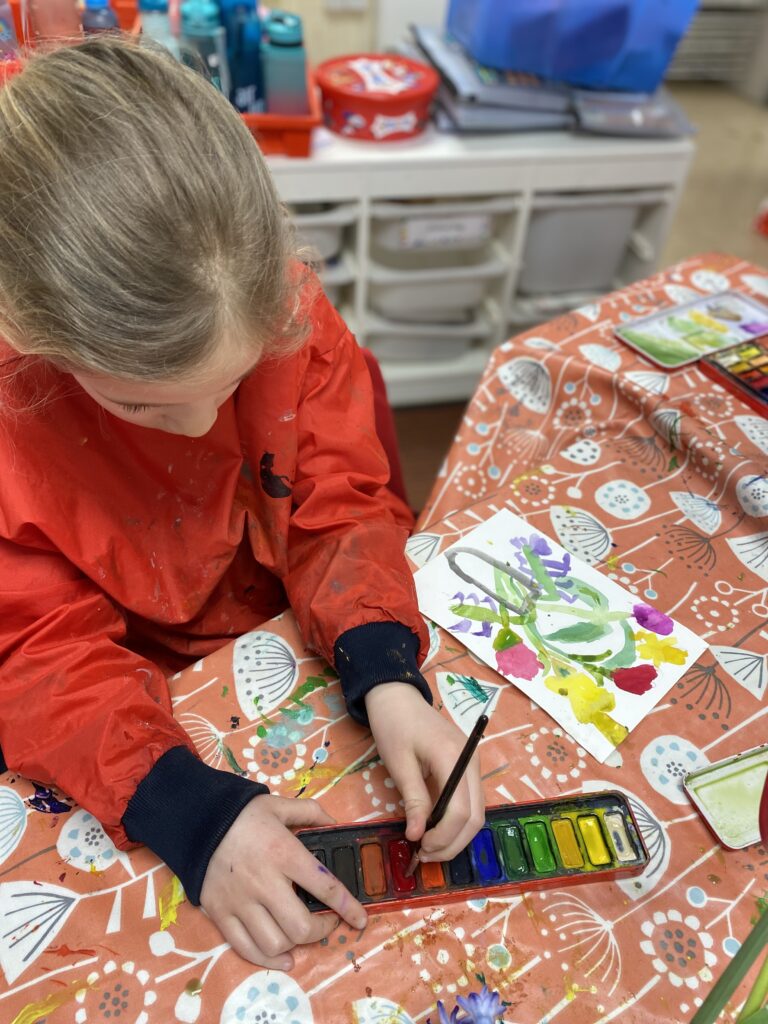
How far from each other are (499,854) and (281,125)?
1.26m

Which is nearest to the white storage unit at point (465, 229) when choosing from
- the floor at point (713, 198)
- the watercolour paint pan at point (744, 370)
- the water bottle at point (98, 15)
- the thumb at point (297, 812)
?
the floor at point (713, 198)

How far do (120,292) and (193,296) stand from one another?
43mm

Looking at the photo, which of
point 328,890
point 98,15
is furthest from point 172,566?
point 98,15

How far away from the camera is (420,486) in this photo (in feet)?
5.82

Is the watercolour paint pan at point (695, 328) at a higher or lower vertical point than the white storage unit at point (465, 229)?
higher

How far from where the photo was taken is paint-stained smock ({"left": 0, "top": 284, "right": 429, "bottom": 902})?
1.79ft

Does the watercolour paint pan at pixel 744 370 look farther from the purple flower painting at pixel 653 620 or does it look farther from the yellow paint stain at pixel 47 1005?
the yellow paint stain at pixel 47 1005

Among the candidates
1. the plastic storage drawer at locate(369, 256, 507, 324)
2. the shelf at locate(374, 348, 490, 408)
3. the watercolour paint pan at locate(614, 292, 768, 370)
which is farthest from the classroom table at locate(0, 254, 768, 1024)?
the shelf at locate(374, 348, 490, 408)

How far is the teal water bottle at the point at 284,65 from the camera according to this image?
4.33ft

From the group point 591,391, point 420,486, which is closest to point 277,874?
point 591,391

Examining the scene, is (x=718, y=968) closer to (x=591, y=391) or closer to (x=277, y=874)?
(x=277, y=874)

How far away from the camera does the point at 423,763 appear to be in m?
0.57

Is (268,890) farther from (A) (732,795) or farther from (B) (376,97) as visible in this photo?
(B) (376,97)

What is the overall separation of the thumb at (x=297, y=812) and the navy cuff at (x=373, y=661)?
82 mm
